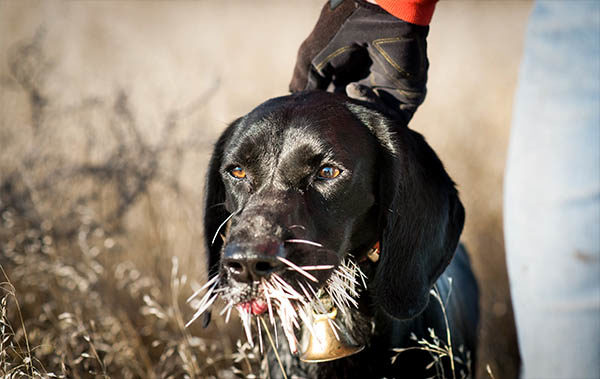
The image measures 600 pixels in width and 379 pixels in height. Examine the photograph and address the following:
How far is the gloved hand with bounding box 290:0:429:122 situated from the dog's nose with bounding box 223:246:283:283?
3.03 ft

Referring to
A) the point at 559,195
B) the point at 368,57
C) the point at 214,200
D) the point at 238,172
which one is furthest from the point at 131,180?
the point at 559,195

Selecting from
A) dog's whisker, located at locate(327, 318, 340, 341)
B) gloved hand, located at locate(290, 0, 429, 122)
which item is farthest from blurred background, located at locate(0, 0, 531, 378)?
gloved hand, located at locate(290, 0, 429, 122)

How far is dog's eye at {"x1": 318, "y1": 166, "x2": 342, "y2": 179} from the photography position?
1.93 m

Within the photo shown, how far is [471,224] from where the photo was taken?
4918mm

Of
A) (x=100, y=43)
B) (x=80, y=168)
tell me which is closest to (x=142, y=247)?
(x=80, y=168)

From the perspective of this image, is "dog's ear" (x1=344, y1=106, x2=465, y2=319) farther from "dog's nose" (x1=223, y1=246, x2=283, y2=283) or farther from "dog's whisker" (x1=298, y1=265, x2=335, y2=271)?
"dog's nose" (x1=223, y1=246, x2=283, y2=283)

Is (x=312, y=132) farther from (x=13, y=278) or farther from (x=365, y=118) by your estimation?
(x=13, y=278)

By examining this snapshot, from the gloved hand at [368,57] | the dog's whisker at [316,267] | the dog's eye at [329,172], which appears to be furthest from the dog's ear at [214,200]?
the dog's whisker at [316,267]

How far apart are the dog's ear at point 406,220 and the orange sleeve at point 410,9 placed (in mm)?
359

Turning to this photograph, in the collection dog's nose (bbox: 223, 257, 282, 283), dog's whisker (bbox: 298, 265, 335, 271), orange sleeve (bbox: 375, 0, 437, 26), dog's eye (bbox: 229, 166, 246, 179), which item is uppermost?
orange sleeve (bbox: 375, 0, 437, 26)

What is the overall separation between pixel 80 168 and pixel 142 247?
0.75m

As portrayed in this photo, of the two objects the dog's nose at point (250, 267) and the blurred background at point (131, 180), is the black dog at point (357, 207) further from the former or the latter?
the blurred background at point (131, 180)

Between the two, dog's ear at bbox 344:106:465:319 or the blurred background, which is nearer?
dog's ear at bbox 344:106:465:319

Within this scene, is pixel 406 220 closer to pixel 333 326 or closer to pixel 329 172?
pixel 329 172
